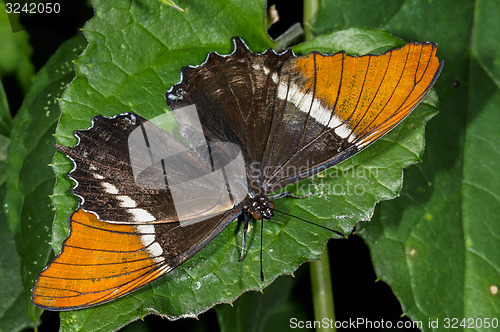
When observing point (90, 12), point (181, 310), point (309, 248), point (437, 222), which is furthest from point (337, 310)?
point (90, 12)

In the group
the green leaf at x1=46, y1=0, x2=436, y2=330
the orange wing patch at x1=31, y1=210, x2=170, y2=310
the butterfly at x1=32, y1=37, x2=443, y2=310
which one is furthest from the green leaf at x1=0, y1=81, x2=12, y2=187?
the orange wing patch at x1=31, y1=210, x2=170, y2=310

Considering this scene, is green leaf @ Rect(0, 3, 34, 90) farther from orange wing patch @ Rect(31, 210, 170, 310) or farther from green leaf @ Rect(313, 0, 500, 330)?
green leaf @ Rect(313, 0, 500, 330)

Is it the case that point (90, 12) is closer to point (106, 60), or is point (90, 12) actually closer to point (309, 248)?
point (106, 60)

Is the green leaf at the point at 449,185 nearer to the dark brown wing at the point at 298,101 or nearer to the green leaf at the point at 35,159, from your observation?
the dark brown wing at the point at 298,101

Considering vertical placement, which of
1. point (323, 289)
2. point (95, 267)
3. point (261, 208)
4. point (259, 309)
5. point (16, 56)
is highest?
point (16, 56)

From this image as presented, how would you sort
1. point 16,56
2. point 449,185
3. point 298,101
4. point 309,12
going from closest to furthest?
point 298,101
point 309,12
point 449,185
point 16,56

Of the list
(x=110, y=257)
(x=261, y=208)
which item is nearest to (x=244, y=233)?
(x=261, y=208)

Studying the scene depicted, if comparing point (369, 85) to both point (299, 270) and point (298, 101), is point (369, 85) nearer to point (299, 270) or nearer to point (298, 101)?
point (298, 101)
